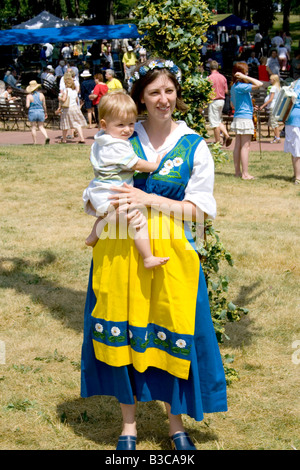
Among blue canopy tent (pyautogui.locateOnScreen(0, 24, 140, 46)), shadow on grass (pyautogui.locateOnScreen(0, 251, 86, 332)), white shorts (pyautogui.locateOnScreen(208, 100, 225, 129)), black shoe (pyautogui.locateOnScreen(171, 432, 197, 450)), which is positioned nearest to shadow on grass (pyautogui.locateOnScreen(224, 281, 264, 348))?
shadow on grass (pyautogui.locateOnScreen(0, 251, 86, 332))

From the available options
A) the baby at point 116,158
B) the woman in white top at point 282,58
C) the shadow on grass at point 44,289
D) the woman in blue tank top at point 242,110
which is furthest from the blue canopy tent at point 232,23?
the baby at point 116,158

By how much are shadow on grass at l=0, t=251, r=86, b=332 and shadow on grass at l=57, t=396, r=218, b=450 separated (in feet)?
4.18

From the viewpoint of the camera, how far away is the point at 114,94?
333cm

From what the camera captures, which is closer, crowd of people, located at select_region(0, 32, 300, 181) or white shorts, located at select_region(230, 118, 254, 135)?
white shorts, located at select_region(230, 118, 254, 135)

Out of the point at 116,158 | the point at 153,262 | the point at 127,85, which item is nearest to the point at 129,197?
the point at 116,158

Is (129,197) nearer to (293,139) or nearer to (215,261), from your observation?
(215,261)

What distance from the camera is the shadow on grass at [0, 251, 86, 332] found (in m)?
5.89

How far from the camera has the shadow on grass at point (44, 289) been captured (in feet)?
19.3

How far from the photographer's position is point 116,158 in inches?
129

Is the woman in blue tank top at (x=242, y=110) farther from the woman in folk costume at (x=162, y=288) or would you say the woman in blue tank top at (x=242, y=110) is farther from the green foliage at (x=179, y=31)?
the woman in folk costume at (x=162, y=288)

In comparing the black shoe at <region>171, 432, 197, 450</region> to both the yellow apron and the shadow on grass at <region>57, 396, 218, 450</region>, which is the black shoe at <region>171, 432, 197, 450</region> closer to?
the shadow on grass at <region>57, 396, 218, 450</region>

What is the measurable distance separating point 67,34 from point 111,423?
952 inches

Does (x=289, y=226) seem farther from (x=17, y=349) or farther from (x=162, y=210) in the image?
(x=162, y=210)

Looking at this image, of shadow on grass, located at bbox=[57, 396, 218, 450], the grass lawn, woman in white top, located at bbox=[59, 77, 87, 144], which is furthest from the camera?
woman in white top, located at bbox=[59, 77, 87, 144]
